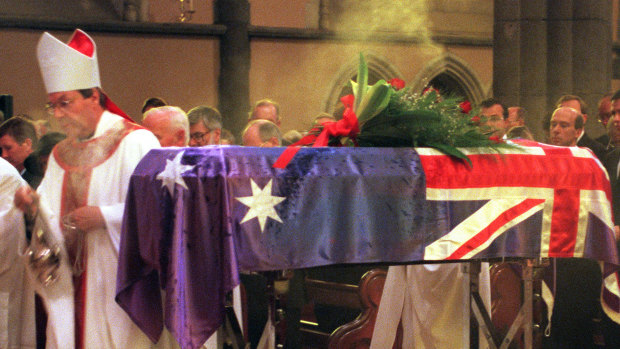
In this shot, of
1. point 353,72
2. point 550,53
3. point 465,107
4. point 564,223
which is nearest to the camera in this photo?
point 564,223

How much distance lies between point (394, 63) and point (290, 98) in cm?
199

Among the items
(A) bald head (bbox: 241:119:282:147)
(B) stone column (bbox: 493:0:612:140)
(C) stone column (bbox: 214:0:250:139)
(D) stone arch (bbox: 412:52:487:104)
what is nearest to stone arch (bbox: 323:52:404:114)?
(D) stone arch (bbox: 412:52:487:104)

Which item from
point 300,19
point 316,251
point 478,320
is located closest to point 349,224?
point 316,251

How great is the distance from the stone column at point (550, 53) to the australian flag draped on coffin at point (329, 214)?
592 centimetres

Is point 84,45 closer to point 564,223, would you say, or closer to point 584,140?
point 564,223

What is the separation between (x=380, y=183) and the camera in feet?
13.5

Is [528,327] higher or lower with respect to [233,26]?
lower

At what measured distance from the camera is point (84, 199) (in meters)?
4.58

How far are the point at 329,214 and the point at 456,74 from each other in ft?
42.1

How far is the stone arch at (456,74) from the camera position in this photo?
53.1ft

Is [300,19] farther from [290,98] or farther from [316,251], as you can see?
[316,251]

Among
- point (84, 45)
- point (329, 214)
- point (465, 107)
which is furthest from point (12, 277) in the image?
point (465, 107)

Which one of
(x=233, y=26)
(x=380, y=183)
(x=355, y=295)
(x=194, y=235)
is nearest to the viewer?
(x=194, y=235)

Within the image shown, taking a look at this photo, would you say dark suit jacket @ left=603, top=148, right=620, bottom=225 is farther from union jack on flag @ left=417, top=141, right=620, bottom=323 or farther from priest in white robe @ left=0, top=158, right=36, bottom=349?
priest in white robe @ left=0, top=158, right=36, bottom=349
